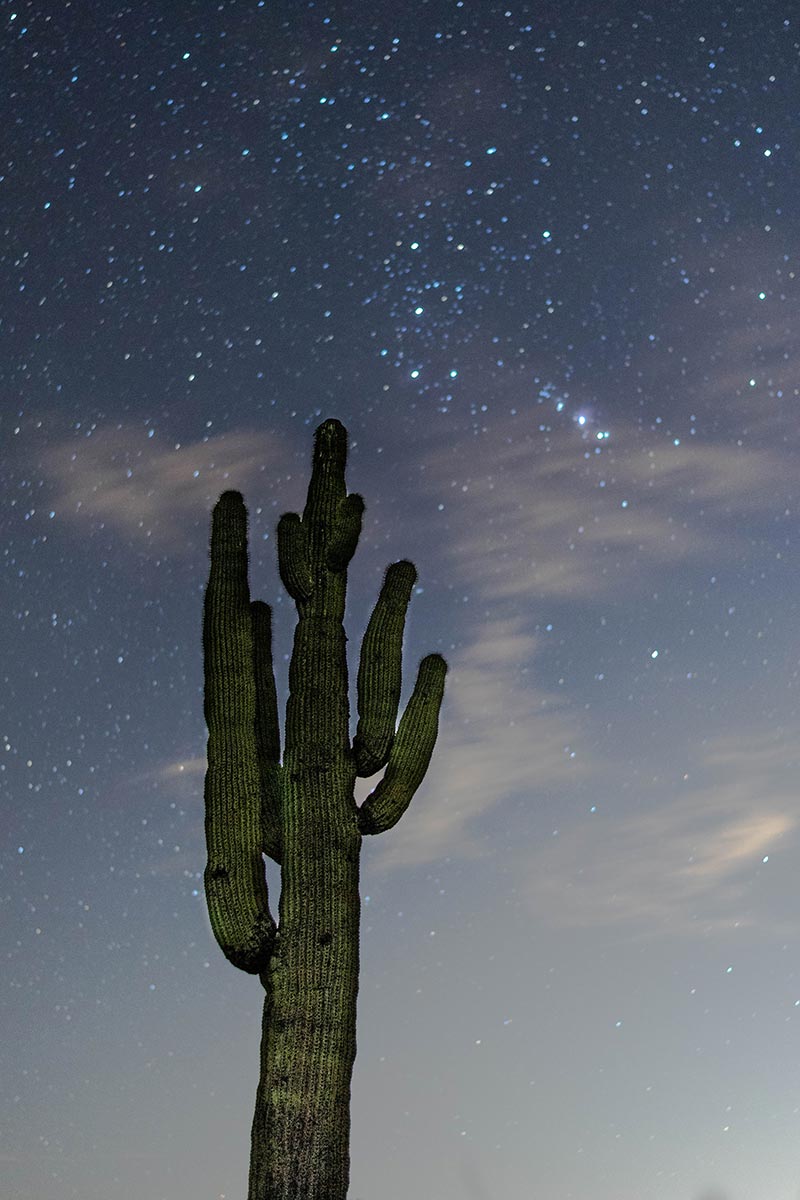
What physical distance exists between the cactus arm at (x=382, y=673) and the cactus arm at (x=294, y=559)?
0.52 metres

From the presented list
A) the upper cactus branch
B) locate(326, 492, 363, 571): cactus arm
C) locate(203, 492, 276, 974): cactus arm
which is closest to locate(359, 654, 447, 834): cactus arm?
the upper cactus branch

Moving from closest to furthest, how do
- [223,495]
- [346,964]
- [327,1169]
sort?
[327,1169], [346,964], [223,495]

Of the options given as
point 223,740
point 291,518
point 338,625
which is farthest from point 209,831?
point 291,518

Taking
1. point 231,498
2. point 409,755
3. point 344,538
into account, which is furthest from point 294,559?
point 409,755

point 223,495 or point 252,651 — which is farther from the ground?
point 223,495

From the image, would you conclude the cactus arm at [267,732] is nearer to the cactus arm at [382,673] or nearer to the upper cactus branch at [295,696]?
the upper cactus branch at [295,696]

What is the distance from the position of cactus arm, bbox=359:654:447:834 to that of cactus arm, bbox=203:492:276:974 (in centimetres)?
79

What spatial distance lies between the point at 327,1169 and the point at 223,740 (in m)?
2.51

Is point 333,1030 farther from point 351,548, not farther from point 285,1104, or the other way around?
point 351,548

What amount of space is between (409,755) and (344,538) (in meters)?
1.52

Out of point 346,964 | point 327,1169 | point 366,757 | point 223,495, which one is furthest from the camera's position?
point 223,495

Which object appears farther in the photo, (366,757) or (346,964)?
(366,757)

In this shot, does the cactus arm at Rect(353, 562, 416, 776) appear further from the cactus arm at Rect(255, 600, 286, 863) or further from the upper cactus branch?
the cactus arm at Rect(255, 600, 286, 863)

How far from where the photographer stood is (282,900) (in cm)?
771
